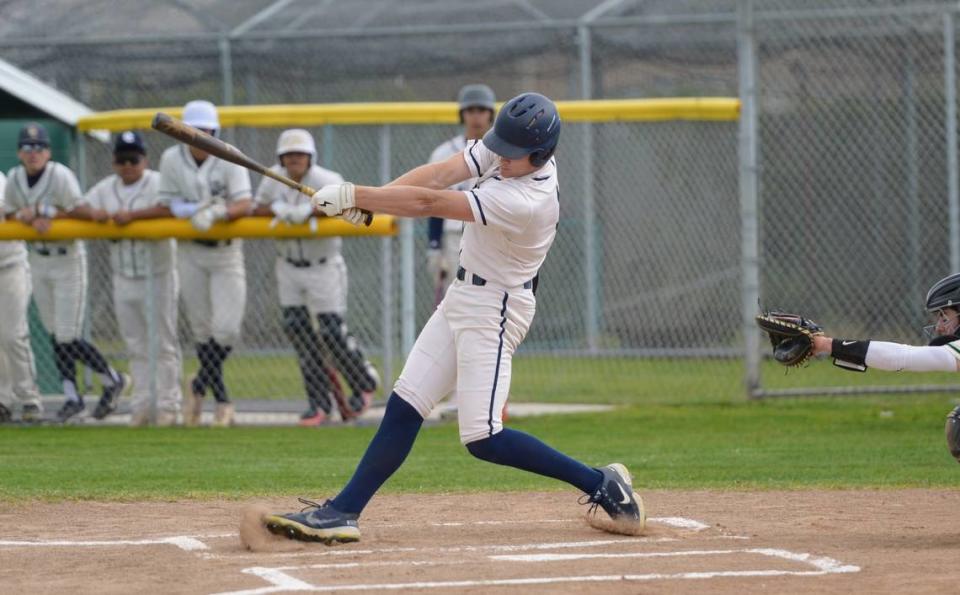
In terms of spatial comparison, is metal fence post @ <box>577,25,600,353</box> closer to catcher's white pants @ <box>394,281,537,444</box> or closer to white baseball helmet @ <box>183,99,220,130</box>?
white baseball helmet @ <box>183,99,220,130</box>

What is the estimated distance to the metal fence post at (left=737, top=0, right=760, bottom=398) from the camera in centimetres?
1062

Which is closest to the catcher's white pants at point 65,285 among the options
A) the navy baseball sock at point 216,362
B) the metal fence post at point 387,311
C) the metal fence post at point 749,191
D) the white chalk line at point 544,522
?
the navy baseball sock at point 216,362

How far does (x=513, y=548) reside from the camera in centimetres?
534

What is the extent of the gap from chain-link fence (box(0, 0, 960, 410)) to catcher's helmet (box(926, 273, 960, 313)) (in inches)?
204

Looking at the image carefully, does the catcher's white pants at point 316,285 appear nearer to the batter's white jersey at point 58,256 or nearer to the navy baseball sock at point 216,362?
the navy baseball sock at point 216,362

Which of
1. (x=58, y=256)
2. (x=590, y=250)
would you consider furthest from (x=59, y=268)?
(x=590, y=250)

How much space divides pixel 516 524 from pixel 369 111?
18.8ft

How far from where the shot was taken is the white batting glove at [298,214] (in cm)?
975

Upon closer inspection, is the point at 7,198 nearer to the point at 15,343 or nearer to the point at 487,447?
the point at 15,343

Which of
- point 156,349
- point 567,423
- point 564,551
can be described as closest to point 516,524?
point 564,551

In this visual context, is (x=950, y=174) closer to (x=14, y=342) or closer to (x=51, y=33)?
(x=14, y=342)

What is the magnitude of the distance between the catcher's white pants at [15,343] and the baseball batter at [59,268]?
6.5 inches

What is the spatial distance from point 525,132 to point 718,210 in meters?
7.00

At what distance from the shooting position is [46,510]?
21.1 feet
